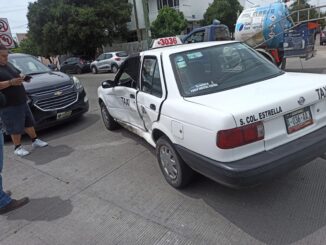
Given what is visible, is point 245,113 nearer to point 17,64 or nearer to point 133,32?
point 17,64

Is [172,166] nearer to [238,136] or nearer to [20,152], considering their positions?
[238,136]

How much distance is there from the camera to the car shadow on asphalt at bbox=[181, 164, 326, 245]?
2684 millimetres

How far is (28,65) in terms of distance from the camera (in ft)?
23.1

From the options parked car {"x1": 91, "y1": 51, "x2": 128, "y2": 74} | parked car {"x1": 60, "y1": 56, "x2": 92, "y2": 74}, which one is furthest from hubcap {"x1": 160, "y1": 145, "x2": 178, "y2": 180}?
parked car {"x1": 60, "y1": 56, "x2": 92, "y2": 74}

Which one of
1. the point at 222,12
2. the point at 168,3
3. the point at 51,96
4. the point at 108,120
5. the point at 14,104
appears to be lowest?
the point at 108,120

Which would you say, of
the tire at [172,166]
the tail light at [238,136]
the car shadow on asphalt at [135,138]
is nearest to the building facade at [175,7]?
the car shadow on asphalt at [135,138]

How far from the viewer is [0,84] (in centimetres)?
434

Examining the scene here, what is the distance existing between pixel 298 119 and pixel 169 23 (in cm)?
2773

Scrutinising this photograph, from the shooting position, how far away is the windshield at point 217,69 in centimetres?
322

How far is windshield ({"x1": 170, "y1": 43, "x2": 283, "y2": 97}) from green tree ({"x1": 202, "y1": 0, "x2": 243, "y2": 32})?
29959mm

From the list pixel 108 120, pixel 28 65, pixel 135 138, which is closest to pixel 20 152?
pixel 108 120

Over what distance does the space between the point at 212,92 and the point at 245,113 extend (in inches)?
25.0

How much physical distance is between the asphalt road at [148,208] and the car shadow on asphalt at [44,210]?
0.01 meters

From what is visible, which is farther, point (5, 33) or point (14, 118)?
point (5, 33)
